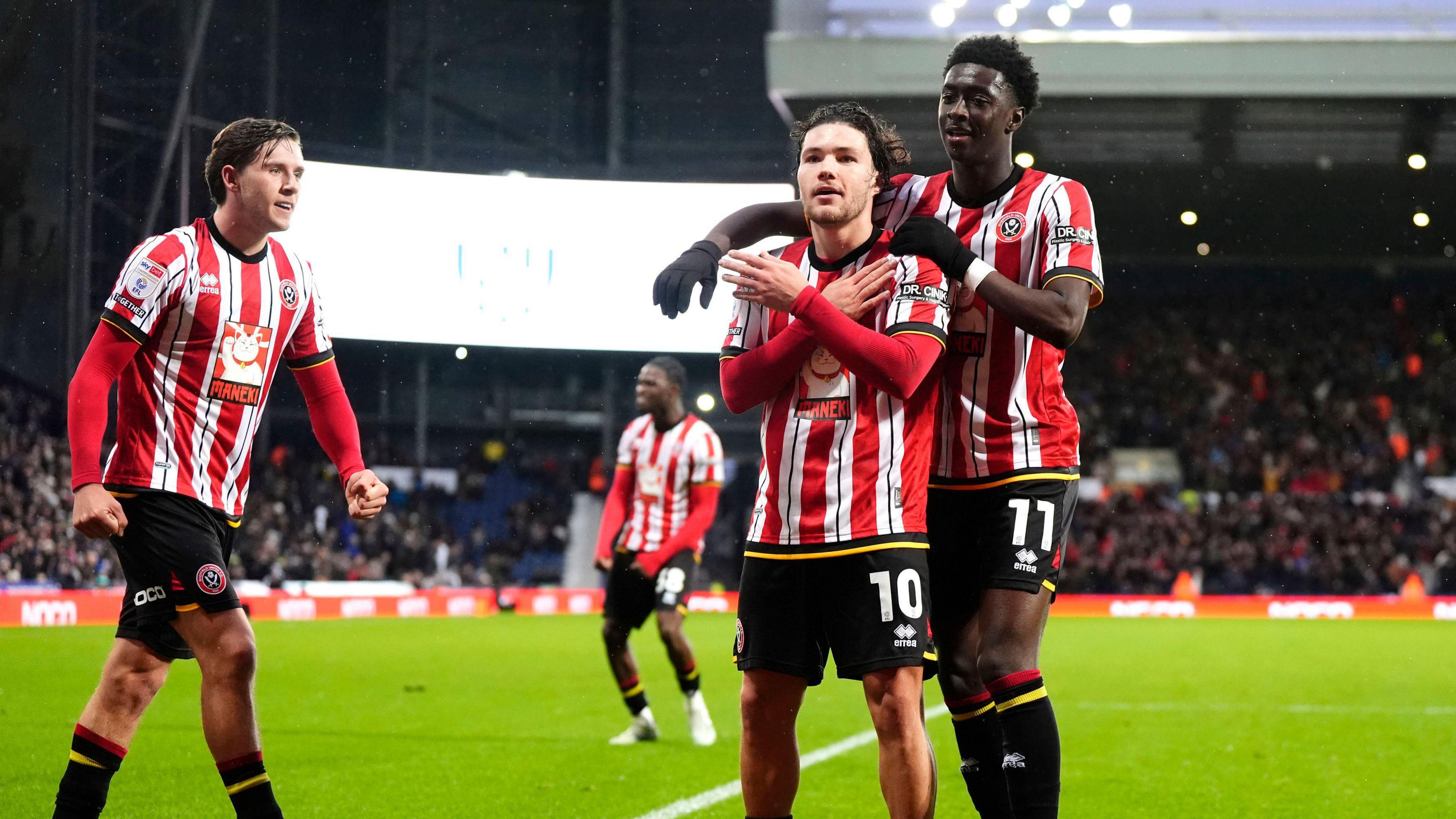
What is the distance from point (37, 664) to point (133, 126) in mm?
12707

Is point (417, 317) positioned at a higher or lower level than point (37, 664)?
higher

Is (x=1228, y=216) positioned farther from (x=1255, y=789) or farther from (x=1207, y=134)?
(x=1255, y=789)

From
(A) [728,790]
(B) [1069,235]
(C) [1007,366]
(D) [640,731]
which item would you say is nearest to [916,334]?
(C) [1007,366]

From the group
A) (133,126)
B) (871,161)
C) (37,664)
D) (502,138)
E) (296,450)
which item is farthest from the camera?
(502,138)

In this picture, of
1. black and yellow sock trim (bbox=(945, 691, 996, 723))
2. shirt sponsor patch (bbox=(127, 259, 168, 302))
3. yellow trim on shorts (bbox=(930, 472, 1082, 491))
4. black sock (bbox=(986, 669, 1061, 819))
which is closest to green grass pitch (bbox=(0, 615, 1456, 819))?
black and yellow sock trim (bbox=(945, 691, 996, 723))

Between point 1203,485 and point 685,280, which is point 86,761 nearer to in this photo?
point 685,280

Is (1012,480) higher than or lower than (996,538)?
higher

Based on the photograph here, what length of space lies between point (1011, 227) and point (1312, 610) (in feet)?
78.3

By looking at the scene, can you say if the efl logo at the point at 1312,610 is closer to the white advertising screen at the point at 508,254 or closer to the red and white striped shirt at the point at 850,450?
the white advertising screen at the point at 508,254

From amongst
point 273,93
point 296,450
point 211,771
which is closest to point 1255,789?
point 211,771

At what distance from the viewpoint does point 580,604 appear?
84.6 ft

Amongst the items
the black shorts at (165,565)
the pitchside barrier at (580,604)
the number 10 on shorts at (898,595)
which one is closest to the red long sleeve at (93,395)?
the black shorts at (165,565)

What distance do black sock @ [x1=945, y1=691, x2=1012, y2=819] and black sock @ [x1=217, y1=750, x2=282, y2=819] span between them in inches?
76.1

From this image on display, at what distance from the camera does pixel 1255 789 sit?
6.41 meters
